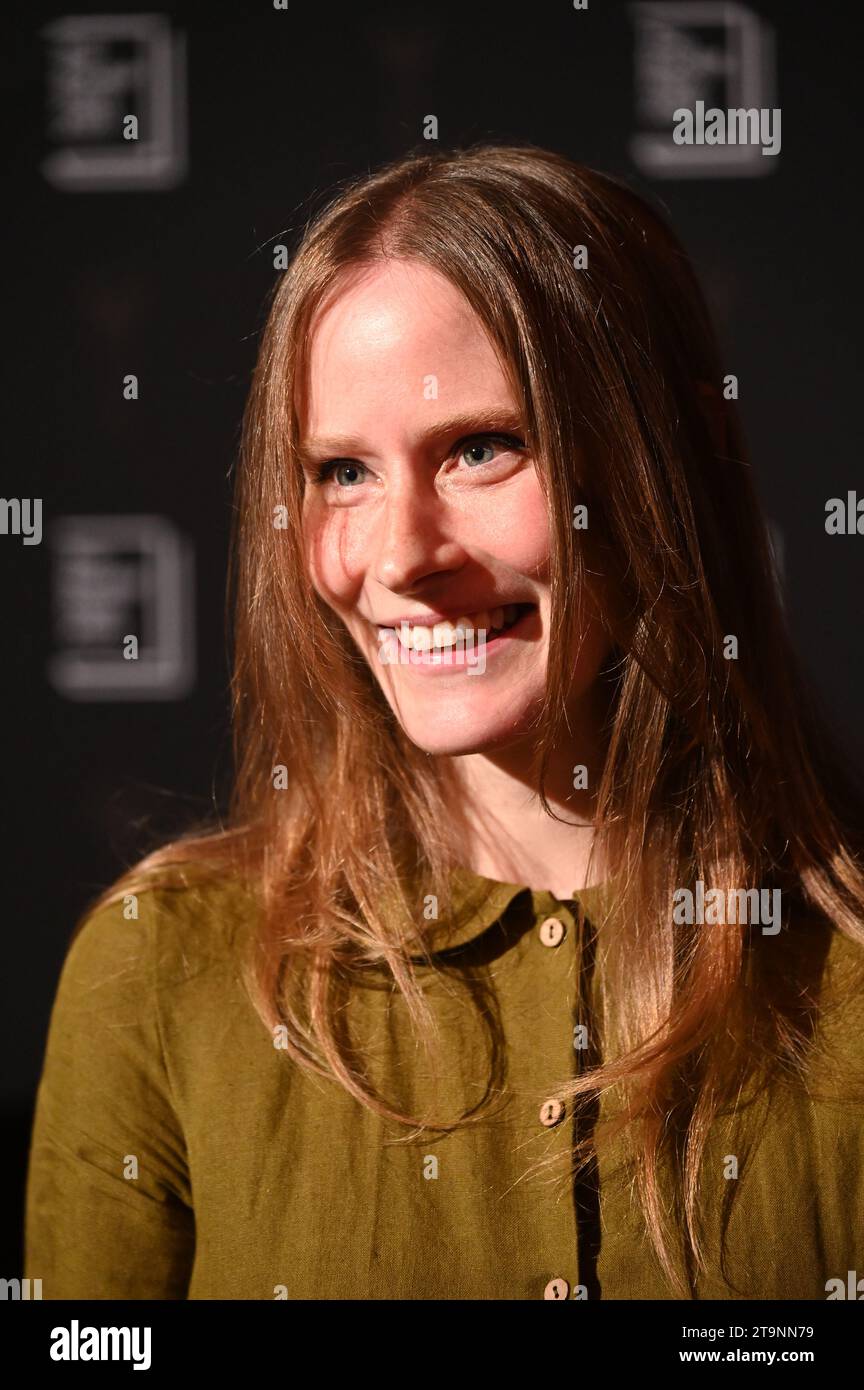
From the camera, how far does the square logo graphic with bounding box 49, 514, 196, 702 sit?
1620mm

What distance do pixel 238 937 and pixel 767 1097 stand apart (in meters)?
0.49

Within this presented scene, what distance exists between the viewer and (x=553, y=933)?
1.20 metres

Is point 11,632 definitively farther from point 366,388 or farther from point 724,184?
point 724,184

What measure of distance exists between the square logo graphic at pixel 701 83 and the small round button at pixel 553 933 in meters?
0.87

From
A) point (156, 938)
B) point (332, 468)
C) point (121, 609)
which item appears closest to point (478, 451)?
point (332, 468)

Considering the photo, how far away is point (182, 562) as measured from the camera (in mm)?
1668

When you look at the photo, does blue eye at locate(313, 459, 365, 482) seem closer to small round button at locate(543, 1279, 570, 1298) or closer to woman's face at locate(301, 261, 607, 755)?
woman's face at locate(301, 261, 607, 755)

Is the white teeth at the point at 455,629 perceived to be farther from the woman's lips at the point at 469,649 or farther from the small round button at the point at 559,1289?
the small round button at the point at 559,1289

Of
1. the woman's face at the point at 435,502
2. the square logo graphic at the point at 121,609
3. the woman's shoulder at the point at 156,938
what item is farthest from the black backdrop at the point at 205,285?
the woman's face at the point at 435,502

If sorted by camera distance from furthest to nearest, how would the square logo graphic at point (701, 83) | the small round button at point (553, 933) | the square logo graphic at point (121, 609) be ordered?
the square logo graphic at point (121, 609) → the square logo graphic at point (701, 83) → the small round button at point (553, 933)

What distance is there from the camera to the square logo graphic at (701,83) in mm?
1459

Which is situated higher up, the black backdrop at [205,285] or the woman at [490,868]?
the black backdrop at [205,285]

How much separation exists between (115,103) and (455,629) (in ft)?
2.61
